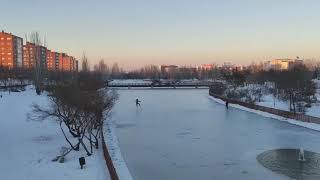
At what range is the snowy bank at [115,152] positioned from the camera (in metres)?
16.2

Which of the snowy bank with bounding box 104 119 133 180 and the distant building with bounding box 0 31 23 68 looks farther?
the distant building with bounding box 0 31 23 68

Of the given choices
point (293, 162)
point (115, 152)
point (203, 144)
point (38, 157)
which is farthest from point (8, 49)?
point (293, 162)

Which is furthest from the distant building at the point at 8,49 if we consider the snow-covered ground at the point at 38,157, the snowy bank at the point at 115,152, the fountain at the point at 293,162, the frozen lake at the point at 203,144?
the fountain at the point at 293,162

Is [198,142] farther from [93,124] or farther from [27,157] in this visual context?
[27,157]

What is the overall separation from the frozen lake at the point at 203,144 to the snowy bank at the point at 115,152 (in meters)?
0.32

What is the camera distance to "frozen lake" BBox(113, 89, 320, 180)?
16.8m

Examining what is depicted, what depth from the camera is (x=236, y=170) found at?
667 inches

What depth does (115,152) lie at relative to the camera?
2059 cm

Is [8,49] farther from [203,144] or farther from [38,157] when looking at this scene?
[38,157]

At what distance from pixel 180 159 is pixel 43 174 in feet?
19.5

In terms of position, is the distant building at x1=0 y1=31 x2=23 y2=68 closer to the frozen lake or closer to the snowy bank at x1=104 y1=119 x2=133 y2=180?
the frozen lake

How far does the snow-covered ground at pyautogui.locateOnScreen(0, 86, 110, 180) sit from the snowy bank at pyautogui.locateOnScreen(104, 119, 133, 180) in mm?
503

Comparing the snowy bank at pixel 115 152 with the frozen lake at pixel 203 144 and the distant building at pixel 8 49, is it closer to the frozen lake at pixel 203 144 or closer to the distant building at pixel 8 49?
the frozen lake at pixel 203 144

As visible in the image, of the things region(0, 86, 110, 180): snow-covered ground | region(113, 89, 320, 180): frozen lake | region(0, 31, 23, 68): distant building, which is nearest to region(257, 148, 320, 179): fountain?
A: region(113, 89, 320, 180): frozen lake
